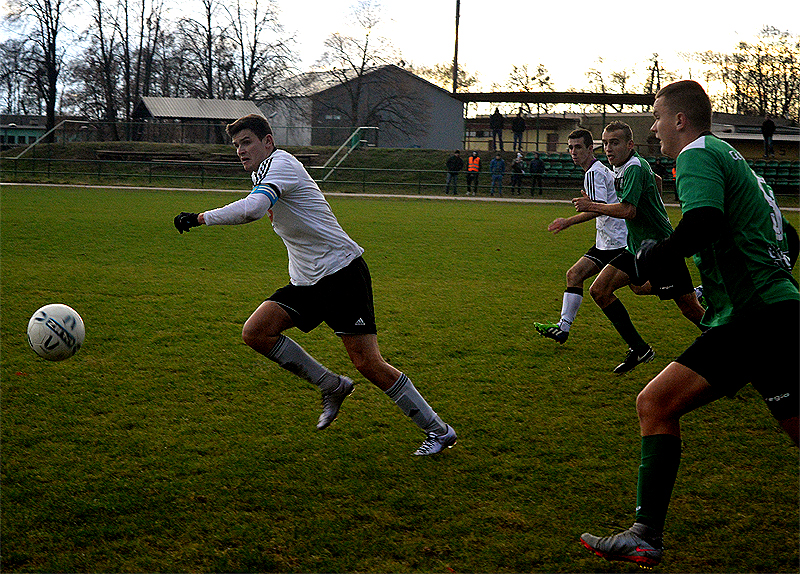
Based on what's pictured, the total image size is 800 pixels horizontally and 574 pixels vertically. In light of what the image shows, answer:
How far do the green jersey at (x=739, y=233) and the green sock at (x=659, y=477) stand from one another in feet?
1.82

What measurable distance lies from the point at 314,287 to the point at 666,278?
2.14 m

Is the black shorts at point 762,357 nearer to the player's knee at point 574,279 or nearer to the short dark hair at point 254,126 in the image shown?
the short dark hair at point 254,126

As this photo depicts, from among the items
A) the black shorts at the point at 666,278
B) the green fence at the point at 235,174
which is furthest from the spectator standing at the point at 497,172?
the black shorts at the point at 666,278

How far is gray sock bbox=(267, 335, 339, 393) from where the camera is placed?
4645 millimetres

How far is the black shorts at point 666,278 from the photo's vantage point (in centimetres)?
300

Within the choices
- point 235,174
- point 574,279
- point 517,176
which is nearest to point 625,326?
point 574,279

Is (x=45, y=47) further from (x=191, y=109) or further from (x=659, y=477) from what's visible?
(x=659, y=477)

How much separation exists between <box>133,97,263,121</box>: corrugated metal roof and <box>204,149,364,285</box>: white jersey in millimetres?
41091

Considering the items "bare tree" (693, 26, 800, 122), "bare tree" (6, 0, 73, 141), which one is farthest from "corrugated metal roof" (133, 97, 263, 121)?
"bare tree" (693, 26, 800, 122)

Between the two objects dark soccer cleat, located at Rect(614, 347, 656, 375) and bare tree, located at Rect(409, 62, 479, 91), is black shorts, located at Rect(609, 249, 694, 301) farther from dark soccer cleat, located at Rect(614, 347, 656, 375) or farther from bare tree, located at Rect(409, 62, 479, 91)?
bare tree, located at Rect(409, 62, 479, 91)

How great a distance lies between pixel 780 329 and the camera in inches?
116

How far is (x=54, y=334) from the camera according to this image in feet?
16.7

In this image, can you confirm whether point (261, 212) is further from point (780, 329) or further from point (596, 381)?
point (596, 381)

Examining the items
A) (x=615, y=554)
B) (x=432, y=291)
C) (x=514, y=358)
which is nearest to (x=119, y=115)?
(x=432, y=291)
